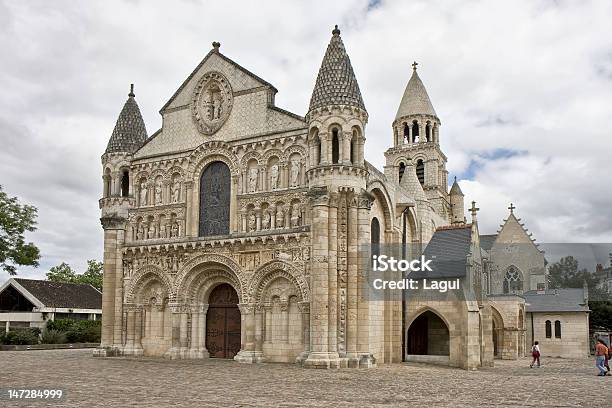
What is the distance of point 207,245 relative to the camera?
29125 mm

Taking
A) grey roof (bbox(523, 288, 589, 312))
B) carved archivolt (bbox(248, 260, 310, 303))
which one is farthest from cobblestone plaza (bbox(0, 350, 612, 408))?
grey roof (bbox(523, 288, 589, 312))

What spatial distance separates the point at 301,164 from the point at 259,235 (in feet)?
11.9

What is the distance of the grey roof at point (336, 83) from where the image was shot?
88.2 feet

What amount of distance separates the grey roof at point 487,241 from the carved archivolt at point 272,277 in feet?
135

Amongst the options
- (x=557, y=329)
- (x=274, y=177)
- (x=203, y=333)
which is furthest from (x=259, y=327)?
(x=557, y=329)

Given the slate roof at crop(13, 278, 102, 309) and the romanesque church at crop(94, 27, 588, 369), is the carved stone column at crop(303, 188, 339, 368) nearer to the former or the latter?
the romanesque church at crop(94, 27, 588, 369)

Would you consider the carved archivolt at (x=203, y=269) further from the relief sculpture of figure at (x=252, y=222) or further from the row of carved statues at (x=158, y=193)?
the row of carved statues at (x=158, y=193)

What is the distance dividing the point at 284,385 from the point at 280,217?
10.7 meters

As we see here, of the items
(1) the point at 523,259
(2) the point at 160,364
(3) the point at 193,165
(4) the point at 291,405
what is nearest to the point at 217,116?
(3) the point at 193,165

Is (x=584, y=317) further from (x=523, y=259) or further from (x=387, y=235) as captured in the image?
(x=387, y=235)

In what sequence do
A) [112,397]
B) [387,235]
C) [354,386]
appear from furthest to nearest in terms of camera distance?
1. [387,235]
2. [354,386]
3. [112,397]

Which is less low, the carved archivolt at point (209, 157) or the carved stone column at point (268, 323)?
the carved archivolt at point (209, 157)

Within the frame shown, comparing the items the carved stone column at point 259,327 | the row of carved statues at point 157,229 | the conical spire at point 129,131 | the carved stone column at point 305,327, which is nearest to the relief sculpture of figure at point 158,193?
the row of carved statues at point 157,229

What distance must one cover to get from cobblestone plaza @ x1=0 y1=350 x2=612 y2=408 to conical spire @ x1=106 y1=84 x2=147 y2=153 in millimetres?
11878
